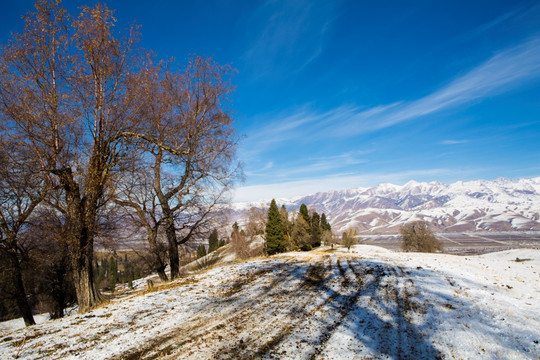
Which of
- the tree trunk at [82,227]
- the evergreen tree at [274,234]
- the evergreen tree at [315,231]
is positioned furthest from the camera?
the evergreen tree at [315,231]

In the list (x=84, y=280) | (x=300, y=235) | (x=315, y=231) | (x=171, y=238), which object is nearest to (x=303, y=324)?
(x=84, y=280)

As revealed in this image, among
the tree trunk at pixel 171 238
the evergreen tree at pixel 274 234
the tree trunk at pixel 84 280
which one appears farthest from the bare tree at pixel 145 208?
the evergreen tree at pixel 274 234

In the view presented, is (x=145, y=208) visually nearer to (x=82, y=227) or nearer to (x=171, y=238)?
(x=171, y=238)

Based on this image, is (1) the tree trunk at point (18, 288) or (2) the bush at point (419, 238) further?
(2) the bush at point (419, 238)

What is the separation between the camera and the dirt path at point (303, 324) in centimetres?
461

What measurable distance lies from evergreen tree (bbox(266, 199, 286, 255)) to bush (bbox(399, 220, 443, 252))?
104 ft

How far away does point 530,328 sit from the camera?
5316mm

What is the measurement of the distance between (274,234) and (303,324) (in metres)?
51.9

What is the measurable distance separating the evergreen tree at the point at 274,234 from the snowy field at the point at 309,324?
1847 inches

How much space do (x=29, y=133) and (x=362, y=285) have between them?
37.6 feet

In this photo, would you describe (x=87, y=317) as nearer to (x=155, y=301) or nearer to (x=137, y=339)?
(x=155, y=301)

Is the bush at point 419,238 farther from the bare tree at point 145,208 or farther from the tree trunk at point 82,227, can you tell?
the tree trunk at point 82,227

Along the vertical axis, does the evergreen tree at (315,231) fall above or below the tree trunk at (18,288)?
below

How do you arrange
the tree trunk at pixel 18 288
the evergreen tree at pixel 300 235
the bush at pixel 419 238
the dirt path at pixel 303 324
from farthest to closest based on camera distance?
the evergreen tree at pixel 300 235 < the bush at pixel 419 238 < the tree trunk at pixel 18 288 < the dirt path at pixel 303 324
